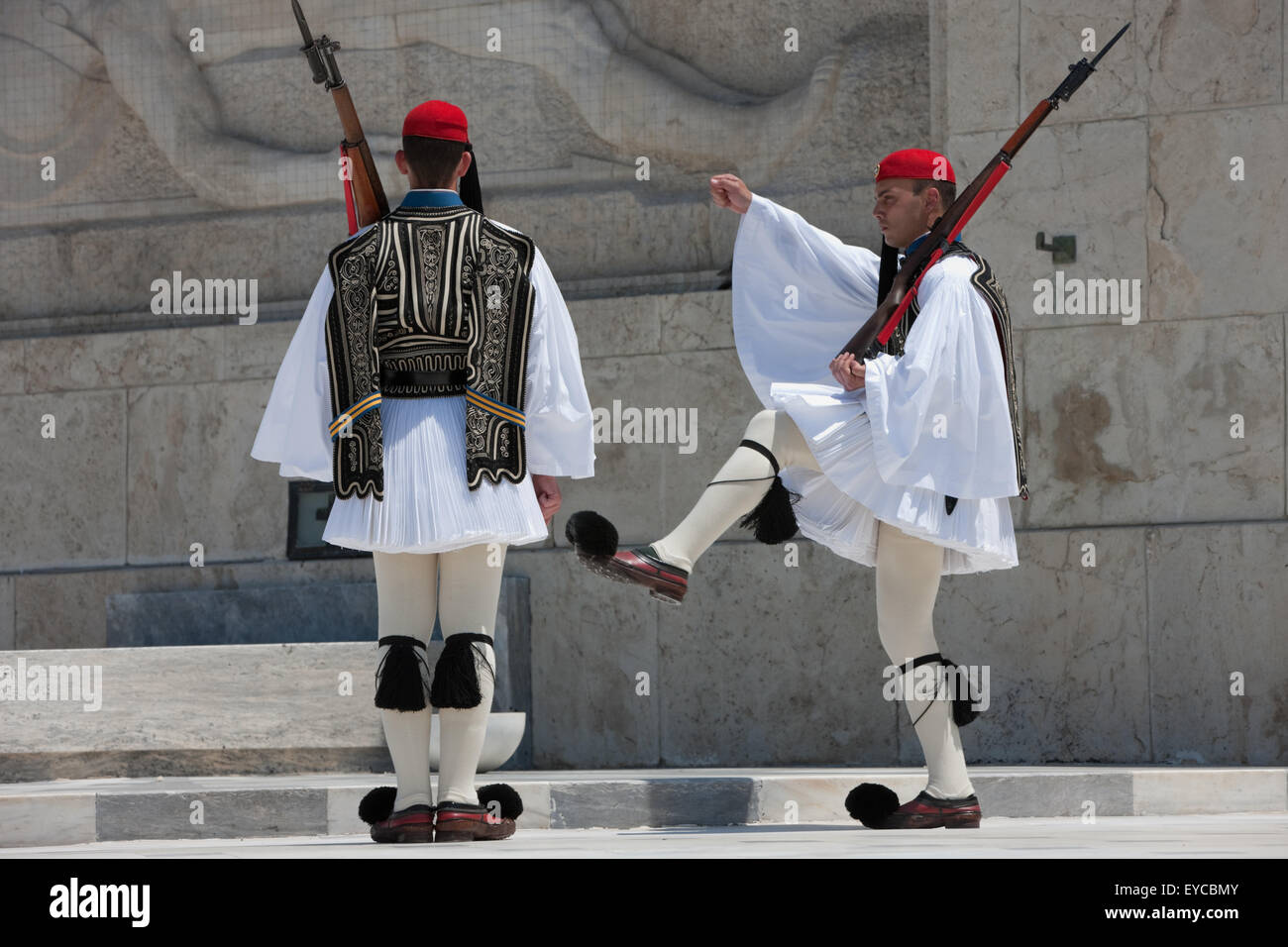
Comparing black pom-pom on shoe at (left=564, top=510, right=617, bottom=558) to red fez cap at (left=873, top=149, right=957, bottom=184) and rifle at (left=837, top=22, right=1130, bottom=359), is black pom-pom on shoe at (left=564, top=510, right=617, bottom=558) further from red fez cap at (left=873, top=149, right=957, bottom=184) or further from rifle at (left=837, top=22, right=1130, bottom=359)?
red fez cap at (left=873, top=149, right=957, bottom=184)

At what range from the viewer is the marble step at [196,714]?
7.13 metres

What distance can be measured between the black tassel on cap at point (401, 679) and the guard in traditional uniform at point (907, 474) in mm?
497

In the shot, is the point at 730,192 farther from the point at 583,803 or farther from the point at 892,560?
the point at 583,803

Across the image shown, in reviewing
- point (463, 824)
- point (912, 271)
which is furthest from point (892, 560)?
point (463, 824)

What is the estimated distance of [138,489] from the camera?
31.9ft

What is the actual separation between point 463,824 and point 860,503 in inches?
54.5

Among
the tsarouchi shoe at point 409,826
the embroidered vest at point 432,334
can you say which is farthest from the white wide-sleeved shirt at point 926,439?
the tsarouchi shoe at point 409,826

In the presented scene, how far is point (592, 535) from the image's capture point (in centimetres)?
504

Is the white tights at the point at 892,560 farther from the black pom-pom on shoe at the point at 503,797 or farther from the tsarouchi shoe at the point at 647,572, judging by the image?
the black pom-pom on shoe at the point at 503,797

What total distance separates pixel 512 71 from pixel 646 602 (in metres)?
2.65

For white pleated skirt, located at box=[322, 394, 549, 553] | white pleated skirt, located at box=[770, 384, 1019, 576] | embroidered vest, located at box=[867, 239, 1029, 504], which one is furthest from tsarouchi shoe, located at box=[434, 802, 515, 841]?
embroidered vest, located at box=[867, 239, 1029, 504]
